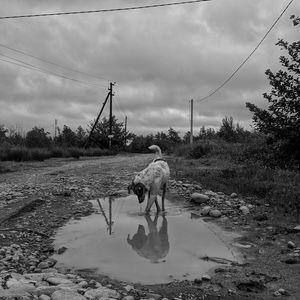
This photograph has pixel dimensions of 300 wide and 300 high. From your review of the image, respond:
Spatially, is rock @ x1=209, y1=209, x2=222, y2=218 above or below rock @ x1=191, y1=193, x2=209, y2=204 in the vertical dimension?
below

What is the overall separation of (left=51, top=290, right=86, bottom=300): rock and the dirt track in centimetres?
104

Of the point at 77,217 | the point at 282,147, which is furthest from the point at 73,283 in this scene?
the point at 282,147

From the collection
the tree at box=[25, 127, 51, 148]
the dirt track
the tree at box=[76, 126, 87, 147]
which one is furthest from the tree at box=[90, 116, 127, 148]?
the dirt track

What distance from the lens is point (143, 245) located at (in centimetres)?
733

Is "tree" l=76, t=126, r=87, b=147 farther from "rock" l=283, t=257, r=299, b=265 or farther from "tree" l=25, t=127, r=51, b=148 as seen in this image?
"rock" l=283, t=257, r=299, b=265

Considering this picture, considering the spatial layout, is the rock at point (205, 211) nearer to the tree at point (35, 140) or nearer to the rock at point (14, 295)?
the rock at point (14, 295)

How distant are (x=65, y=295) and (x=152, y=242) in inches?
123

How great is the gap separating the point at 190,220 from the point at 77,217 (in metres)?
2.42

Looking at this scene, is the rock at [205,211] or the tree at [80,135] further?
the tree at [80,135]

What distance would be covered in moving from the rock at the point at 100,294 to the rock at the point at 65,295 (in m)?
0.12

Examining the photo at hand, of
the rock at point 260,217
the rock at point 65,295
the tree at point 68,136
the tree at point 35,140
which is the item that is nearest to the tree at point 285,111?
the rock at point 260,217

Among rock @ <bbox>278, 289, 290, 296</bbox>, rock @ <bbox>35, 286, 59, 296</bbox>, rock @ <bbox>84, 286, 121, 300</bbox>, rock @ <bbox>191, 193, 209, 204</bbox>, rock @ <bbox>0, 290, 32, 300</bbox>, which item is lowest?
rock @ <bbox>278, 289, 290, 296</bbox>

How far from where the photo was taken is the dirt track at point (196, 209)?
205 inches

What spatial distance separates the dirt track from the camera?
5.22 meters
